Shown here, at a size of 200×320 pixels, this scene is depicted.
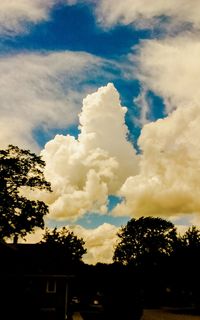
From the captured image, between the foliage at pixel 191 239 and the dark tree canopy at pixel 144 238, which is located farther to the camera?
the dark tree canopy at pixel 144 238

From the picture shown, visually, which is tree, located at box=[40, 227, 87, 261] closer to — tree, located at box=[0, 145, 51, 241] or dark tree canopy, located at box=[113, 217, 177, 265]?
dark tree canopy, located at box=[113, 217, 177, 265]

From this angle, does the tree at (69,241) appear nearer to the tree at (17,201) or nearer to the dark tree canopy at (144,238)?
the dark tree canopy at (144,238)

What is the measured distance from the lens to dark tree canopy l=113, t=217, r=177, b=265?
93688mm

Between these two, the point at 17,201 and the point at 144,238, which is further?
the point at 144,238

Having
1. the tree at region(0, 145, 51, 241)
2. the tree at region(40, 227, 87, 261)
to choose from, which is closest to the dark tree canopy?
the tree at region(40, 227, 87, 261)

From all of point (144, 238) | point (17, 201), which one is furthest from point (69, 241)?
point (17, 201)

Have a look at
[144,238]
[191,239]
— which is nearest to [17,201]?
[191,239]

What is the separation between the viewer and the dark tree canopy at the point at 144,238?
307 ft

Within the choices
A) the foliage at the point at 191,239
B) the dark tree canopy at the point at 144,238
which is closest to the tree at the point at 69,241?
the dark tree canopy at the point at 144,238

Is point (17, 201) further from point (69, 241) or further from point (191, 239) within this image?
point (69, 241)

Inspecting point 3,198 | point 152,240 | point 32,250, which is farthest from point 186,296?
point 3,198

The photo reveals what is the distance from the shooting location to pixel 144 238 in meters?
94.6

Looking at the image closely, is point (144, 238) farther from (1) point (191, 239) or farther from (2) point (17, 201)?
(2) point (17, 201)

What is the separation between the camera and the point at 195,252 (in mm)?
57531
